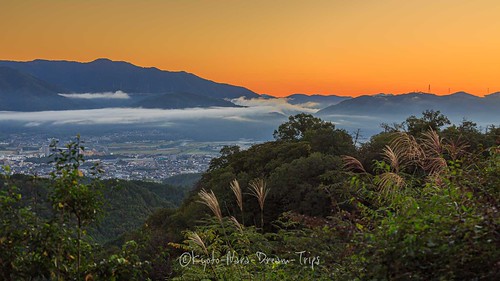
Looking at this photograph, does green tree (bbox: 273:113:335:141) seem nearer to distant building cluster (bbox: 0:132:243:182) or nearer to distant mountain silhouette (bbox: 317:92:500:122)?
distant building cluster (bbox: 0:132:243:182)

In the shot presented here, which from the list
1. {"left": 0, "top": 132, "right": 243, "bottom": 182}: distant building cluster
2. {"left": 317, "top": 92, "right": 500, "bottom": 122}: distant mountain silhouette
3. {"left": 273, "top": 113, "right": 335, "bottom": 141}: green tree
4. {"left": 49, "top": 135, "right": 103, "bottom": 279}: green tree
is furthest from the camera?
{"left": 317, "top": 92, "right": 500, "bottom": 122}: distant mountain silhouette

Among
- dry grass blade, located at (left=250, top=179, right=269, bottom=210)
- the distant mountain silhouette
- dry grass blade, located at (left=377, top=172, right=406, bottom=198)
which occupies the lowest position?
dry grass blade, located at (left=250, top=179, right=269, bottom=210)

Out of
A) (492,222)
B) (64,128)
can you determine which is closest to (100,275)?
(492,222)

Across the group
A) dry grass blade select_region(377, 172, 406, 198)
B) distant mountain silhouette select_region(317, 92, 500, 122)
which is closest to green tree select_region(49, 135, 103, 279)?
dry grass blade select_region(377, 172, 406, 198)

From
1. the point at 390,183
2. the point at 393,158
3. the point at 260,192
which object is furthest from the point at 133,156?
the point at 390,183

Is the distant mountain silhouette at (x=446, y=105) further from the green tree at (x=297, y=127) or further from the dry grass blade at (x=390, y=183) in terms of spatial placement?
the dry grass blade at (x=390, y=183)

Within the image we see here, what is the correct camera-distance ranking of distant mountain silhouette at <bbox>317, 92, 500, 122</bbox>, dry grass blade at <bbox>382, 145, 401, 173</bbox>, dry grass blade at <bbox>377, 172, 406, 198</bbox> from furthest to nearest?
distant mountain silhouette at <bbox>317, 92, 500, 122</bbox>
dry grass blade at <bbox>382, 145, 401, 173</bbox>
dry grass blade at <bbox>377, 172, 406, 198</bbox>

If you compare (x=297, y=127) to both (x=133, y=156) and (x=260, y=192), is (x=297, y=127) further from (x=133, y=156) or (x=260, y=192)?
(x=133, y=156)

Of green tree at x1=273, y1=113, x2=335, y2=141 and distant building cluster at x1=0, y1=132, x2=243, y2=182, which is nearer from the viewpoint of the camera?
green tree at x1=273, y1=113, x2=335, y2=141

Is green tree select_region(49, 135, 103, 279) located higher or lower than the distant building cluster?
higher

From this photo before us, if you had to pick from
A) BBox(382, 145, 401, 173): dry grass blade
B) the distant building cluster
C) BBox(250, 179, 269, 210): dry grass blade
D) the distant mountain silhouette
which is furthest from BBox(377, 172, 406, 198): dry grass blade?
the distant mountain silhouette

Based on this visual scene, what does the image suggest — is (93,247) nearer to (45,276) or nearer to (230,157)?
(45,276)
